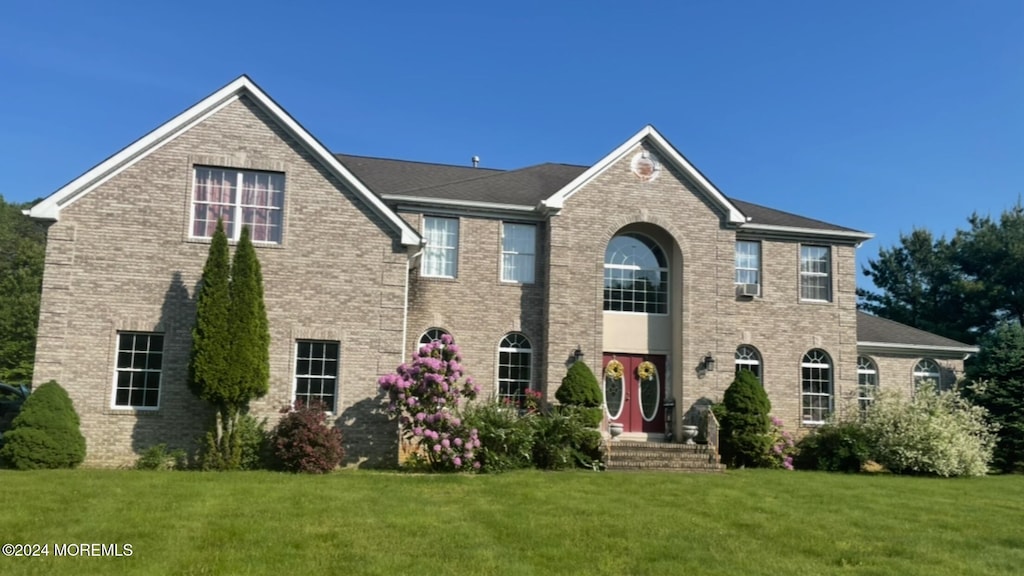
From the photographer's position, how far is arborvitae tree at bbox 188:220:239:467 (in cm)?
1502

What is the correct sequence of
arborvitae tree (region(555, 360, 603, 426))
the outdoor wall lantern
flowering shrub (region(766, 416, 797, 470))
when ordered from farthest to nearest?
1. the outdoor wall lantern
2. flowering shrub (region(766, 416, 797, 470))
3. arborvitae tree (region(555, 360, 603, 426))

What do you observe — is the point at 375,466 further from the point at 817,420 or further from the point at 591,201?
the point at 817,420

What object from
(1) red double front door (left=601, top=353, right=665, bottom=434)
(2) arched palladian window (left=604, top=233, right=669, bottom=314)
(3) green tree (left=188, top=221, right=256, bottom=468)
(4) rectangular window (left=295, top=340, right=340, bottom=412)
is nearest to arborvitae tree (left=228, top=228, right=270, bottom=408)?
(3) green tree (left=188, top=221, right=256, bottom=468)

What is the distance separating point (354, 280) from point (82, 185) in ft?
19.6

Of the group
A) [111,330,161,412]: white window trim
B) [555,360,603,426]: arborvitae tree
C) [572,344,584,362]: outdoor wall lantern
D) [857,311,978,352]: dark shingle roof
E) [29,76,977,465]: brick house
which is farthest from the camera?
[857,311,978,352]: dark shingle roof

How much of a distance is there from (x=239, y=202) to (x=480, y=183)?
7.01 meters

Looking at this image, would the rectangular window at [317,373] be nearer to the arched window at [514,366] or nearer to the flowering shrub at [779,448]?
the arched window at [514,366]

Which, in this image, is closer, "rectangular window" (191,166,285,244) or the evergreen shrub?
"rectangular window" (191,166,285,244)

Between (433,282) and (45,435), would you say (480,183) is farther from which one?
(45,435)

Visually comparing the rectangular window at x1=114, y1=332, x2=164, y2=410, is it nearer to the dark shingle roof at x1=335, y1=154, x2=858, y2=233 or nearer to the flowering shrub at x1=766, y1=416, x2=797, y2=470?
the dark shingle roof at x1=335, y1=154, x2=858, y2=233

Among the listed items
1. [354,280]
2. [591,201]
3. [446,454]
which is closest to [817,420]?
[591,201]

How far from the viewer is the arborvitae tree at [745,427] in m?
18.5

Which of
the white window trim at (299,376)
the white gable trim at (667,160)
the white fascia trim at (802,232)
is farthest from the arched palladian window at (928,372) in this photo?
the white window trim at (299,376)

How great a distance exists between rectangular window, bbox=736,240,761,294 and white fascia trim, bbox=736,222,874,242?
0.46m
